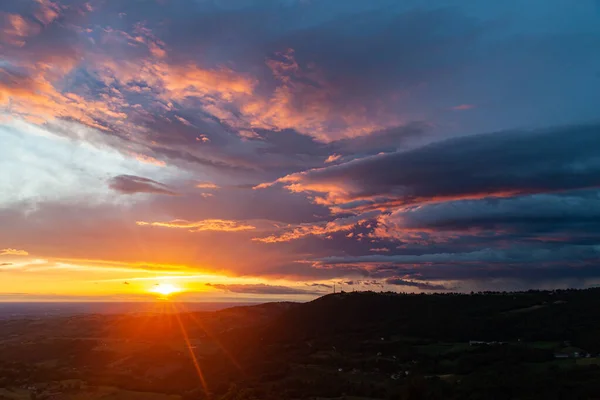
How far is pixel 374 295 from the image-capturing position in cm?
14375

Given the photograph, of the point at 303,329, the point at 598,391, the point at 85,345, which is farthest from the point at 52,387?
the point at 598,391

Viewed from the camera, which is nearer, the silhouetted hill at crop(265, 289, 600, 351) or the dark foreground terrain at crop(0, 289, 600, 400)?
the dark foreground terrain at crop(0, 289, 600, 400)

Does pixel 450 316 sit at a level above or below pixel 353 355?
above

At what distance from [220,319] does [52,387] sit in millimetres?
107355

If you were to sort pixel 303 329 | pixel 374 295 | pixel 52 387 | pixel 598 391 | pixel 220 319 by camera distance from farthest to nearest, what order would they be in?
pixel 220 319, pixel 374 295, pixel 303 329, pixel 52 387, pixel 598 391

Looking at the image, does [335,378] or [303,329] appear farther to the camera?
[303,329]

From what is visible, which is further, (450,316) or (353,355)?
(450,316)

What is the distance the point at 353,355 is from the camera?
93125mm

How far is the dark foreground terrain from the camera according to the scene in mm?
60031

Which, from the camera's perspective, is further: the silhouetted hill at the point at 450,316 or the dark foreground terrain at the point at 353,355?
the silhouetted hill at the point at 450,316

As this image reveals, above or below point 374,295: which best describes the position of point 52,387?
below

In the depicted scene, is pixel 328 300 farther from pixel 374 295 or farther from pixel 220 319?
pixel 220 319

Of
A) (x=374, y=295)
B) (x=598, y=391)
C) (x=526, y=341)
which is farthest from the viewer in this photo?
(x=374, y=295)

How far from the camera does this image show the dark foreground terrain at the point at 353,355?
197 feet
